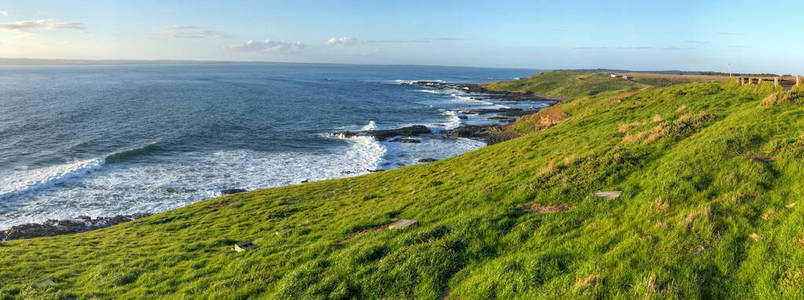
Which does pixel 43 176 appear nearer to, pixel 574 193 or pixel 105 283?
pixel 105 283

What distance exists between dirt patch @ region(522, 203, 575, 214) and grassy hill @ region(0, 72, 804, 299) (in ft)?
0.23

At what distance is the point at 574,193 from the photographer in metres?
13.9

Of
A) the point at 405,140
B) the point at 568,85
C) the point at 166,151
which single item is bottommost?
the point at 166,151

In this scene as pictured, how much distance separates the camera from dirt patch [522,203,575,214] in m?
13.0

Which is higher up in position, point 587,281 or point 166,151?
point 587,281

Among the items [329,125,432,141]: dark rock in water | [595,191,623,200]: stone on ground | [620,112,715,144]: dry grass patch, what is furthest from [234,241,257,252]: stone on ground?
[329,125,432,141]: dark rock in water

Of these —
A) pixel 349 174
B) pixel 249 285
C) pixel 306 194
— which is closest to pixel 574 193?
pixel 249 285

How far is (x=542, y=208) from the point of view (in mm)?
13469

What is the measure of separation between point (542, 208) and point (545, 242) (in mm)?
3364

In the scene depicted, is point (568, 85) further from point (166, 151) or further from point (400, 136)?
point (166, 151)

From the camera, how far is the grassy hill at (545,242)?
8070 millimetres

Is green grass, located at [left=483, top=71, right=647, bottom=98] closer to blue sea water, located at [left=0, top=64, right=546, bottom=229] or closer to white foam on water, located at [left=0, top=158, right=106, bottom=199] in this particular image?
blue sea water, located at [left=0, top=64, right=546, bottom=229]

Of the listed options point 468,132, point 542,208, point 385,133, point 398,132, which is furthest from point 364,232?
point 398,132

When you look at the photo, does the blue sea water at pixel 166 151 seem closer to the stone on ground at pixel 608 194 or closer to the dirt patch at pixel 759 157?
the stone on ground at pixel 608 194
